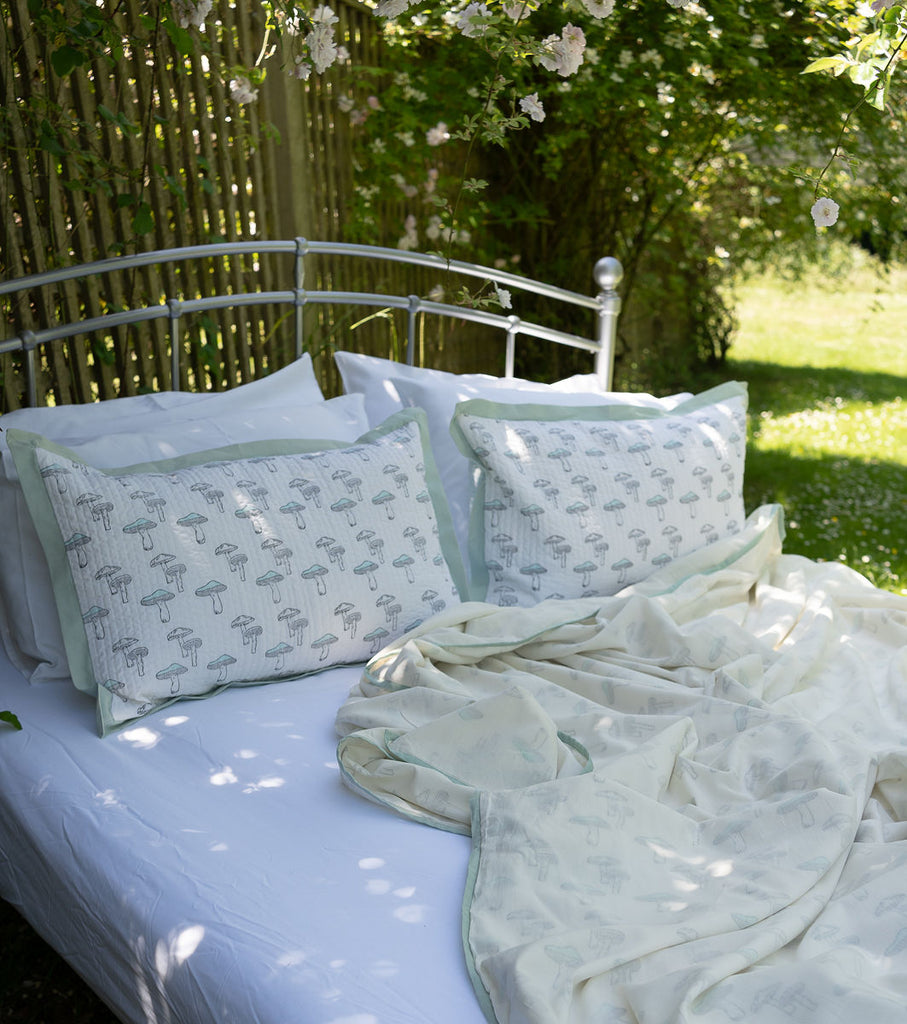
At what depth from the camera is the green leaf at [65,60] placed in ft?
6.45

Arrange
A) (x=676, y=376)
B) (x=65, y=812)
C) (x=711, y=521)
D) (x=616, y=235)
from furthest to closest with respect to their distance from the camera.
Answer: (x=676, y=376), (x=616, y=235), (x=711, y=521), (x=65, y=812)

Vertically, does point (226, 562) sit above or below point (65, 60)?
below

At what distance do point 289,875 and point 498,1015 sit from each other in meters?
0.34

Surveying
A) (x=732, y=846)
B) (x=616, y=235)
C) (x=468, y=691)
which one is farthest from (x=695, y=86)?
(x=732, y=846)

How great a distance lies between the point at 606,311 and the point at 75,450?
156cm

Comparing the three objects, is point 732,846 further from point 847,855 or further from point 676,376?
point 676,376

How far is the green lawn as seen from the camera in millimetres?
4016

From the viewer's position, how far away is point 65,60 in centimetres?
198

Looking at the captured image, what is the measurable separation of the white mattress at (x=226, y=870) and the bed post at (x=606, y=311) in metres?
1.48

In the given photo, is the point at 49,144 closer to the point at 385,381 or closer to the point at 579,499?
the point at 385,381

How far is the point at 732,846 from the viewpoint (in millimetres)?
1303

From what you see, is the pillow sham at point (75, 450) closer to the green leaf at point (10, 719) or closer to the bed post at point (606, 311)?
the green leaf at point (10, 719)

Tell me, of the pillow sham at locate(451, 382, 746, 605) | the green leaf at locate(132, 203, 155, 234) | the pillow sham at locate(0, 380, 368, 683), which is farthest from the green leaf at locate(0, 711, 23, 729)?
the green leaf at locate(132, 203, 155, 234)

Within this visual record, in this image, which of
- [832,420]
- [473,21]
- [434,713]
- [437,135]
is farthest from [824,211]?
[832,420]
